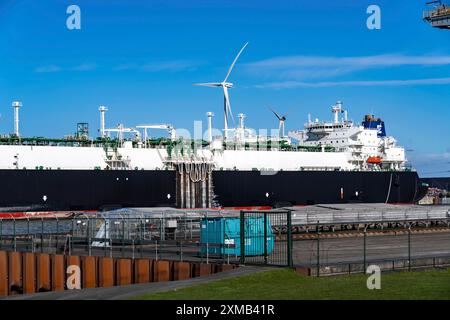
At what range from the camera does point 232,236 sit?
27.2 meters

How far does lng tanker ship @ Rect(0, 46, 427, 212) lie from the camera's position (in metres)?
68.6

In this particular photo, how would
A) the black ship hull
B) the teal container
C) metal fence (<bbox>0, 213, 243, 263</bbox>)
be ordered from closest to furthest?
the teal container < metal fence (<bbox>0, 213, 243, 263</bbox>) < the black ship hull

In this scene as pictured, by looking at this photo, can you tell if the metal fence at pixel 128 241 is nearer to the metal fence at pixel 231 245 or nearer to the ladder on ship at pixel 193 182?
the metal fence at pixel 231 245

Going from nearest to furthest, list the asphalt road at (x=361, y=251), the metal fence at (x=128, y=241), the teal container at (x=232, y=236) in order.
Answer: the teal container at (x=232, y=236), the asphalt road at (x=361, y=251), the metal fence at (x=128, y=241)

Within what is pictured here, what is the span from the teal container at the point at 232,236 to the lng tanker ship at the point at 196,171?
3981 cm

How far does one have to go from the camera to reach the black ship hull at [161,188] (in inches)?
2630

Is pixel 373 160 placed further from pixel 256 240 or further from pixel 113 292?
pixel 113 292

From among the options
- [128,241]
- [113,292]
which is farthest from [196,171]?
[113,292]

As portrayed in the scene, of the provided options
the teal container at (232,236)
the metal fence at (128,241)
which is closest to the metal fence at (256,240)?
the teal container at (232,236)

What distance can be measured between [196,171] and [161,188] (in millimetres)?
4222

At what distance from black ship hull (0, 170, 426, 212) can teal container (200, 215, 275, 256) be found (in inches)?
1567

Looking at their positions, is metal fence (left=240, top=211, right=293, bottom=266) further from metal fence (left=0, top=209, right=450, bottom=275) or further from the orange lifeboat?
the orange lifeboat

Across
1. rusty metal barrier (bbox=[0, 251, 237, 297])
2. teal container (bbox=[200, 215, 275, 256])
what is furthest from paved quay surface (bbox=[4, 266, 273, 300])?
teal container (bbox=[200, 215, 275, 256])
